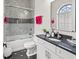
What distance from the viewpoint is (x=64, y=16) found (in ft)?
8.95

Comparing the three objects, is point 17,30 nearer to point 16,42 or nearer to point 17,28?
point 17,28

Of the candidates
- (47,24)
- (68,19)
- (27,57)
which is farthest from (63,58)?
(47,24)

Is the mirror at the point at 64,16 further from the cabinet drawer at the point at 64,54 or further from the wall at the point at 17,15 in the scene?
the wall at the point at 17,15

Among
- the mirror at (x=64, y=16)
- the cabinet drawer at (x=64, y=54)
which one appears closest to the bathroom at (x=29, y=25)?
the mirror at (x=64, y=16)

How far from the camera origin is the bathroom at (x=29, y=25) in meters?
3.10

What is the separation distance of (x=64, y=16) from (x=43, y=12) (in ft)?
5.04

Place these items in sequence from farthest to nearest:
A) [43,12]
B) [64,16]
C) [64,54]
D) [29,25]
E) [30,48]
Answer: [29,25] < [43,12] < [30,48] < [64,16] < [64,54]

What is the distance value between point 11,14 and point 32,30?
4.25ft

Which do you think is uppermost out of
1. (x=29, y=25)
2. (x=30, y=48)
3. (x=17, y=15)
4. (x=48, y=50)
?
(x=17, y=15)

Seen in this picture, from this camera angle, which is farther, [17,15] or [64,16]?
[17,15]

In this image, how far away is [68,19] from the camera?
98.6 inches

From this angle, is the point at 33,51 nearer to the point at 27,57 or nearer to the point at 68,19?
the point at 27,57

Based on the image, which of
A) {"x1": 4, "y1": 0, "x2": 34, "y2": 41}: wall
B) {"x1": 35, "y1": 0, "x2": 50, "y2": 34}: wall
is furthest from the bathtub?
{"x1": 35, "y1": 0, "x2": 50, "y2": 34}: wall

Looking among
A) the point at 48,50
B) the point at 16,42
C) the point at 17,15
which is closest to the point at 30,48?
the point at 16,42
